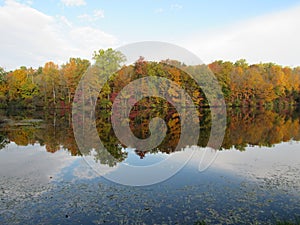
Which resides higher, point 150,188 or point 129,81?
point 129,81

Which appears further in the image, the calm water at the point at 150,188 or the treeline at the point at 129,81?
the treeline at the point at 129,81

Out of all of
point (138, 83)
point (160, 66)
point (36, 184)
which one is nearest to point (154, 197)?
point (36, 184)

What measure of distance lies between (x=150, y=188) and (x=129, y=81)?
39.1 meters

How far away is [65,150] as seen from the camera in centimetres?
1448

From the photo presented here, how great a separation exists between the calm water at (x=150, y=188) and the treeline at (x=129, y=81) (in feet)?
106

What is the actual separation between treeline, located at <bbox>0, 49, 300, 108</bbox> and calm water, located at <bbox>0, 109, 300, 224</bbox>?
32.4m

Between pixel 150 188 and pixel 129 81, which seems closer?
pixel 150 188

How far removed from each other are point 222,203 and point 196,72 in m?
45.8

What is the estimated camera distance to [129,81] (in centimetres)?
4659

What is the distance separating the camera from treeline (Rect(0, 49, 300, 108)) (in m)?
46.2

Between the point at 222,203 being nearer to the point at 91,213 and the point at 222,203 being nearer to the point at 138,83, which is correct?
the point at 91,213

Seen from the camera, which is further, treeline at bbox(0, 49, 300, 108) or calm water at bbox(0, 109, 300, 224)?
treeline at bbox(0, 49, 300, 108)

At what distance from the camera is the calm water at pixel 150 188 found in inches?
252

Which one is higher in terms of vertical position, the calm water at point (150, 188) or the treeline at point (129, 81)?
the treeline at point (129, 81)
